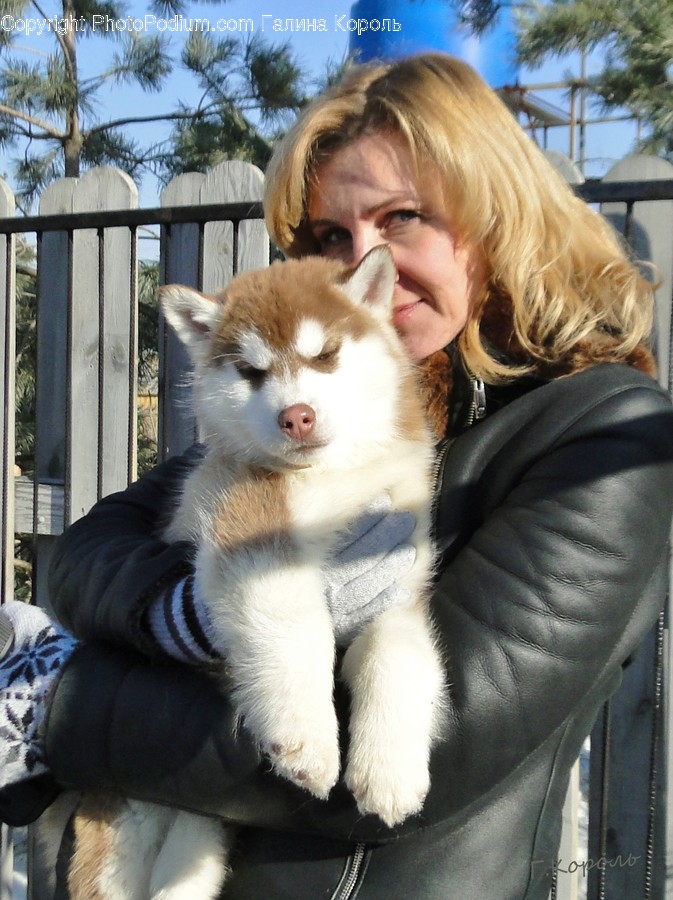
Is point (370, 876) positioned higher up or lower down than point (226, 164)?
lower down

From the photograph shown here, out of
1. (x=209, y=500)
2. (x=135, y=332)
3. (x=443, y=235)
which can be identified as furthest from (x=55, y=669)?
(x=135, y=332)

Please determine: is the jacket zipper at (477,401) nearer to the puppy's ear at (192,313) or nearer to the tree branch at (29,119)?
the puppy's ear at (192,313)

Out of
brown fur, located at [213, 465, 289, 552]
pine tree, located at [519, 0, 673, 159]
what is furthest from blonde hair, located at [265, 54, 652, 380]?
pine tree, located at [519, 0, 673, 159]

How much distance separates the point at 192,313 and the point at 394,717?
4.19 feet

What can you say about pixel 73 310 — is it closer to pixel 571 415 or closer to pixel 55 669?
pixel 55 669

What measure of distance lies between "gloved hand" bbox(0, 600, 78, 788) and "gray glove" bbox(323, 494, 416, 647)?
56 centimetres

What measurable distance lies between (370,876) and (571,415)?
932 millimetres

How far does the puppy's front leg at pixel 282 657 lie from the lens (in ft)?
4.51

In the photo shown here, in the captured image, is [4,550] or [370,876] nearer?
[370,876]

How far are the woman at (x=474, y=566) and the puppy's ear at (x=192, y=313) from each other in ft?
1.46

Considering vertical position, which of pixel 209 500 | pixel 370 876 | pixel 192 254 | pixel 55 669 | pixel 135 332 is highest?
pixel 192 254

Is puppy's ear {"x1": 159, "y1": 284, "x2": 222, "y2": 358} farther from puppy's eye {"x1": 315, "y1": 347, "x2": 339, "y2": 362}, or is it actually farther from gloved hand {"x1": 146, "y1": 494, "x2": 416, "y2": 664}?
gloved hand {"x1": 146, "y1": 494, "x2": 416, "y2": 664}

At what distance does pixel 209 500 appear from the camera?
1.83 metres

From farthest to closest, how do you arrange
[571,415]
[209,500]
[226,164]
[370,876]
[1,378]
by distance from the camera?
[1,378], [226,164], [209,500], [571,415], [370,876]
